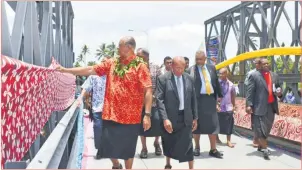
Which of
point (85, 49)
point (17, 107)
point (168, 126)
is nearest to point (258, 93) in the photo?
point (168, 126)

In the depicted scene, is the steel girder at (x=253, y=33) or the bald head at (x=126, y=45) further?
the steel girder at (x=253, y=33)

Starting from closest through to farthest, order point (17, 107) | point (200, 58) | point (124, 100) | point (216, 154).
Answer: point (17, 107), point (124, 100), point (200, 58), point (216, 154)

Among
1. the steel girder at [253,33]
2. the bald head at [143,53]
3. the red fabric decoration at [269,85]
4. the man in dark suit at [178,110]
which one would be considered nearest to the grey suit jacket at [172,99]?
the man in dark suit at [178,110]

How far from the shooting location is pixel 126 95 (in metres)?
4.16

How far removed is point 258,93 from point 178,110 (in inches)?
83.4

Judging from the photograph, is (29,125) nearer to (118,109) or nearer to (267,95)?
(118,109)

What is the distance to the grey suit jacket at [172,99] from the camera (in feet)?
16.4

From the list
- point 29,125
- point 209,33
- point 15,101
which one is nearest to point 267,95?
point 29,125

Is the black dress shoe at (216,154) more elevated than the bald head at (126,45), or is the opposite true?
the bald head at (126,45)

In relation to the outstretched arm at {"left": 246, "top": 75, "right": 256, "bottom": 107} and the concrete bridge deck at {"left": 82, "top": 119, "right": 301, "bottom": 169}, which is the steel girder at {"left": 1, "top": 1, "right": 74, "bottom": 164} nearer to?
the concrete bridge deck at {"left": 82, "top": 119, "right": 301, "bottom": 169}

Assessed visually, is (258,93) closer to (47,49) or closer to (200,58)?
(200,58)

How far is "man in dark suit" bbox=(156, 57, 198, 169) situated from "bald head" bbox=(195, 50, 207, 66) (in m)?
1.12

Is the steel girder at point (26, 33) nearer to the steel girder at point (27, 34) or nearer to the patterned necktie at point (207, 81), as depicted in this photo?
the steel girder at point (27, 34)

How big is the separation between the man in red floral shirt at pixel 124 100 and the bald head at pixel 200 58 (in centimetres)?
211
